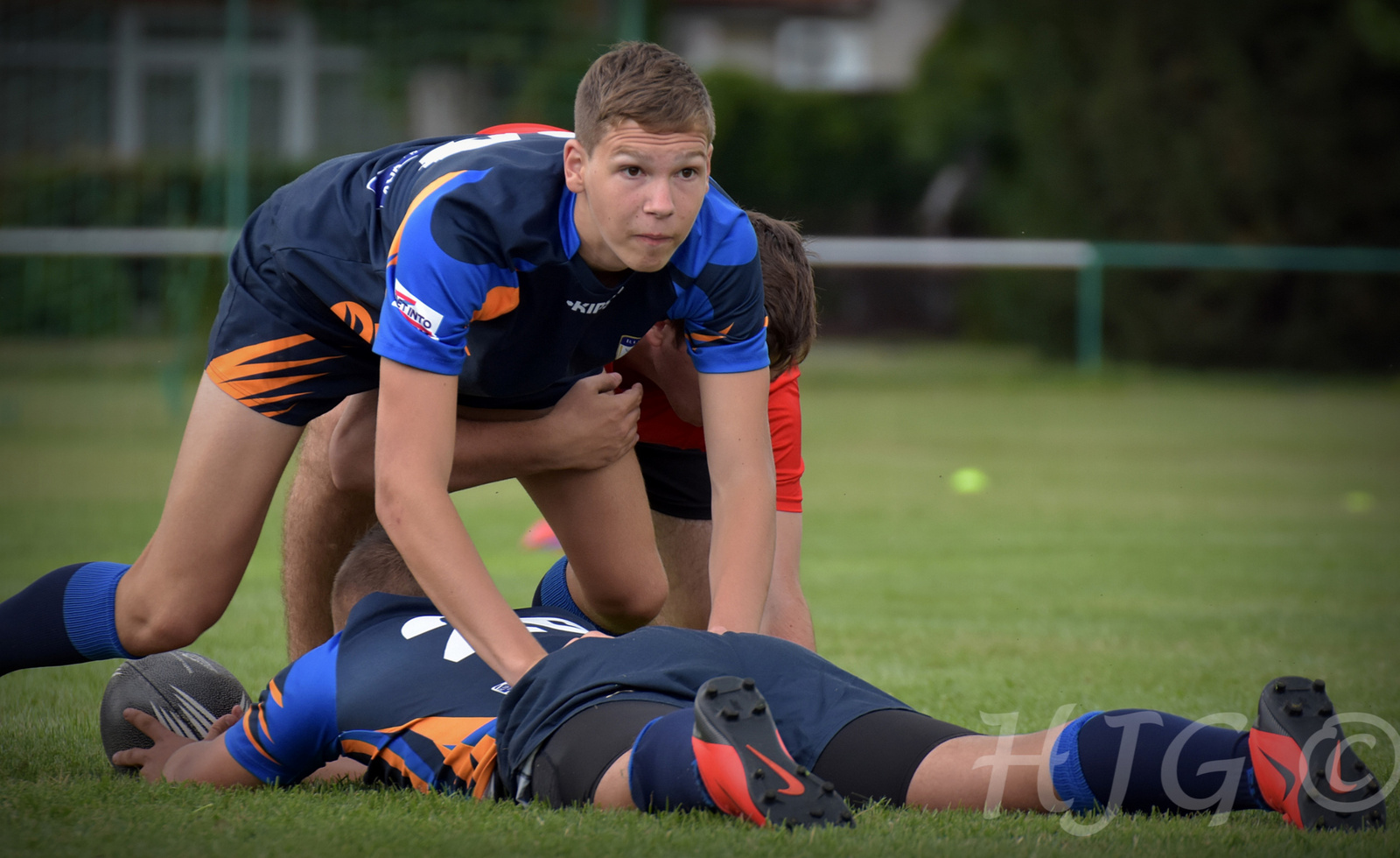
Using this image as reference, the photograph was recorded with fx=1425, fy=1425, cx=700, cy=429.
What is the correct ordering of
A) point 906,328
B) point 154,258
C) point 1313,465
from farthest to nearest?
point 906,328 < point 154,258 < point 1313,465

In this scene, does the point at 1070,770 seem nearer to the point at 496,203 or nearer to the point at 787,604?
the point at 787,604

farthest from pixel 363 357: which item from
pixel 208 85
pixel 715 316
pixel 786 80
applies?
pixel 786 80

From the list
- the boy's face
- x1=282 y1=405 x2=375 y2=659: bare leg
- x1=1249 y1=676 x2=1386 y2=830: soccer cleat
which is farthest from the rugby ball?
x1=1249 y1=676 x2=1386 y2=830: soccer cleat

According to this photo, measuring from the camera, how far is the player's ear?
302 centimetres

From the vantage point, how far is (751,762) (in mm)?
2395

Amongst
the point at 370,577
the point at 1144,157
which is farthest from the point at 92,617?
the point at 1144,157

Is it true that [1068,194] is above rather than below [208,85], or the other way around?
below

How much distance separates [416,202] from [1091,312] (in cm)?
1711

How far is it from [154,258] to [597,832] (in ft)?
50.6

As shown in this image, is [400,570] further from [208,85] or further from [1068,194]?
[208,85]

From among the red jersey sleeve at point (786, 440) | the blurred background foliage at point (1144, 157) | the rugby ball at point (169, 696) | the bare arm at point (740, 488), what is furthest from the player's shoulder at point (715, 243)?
the blurred background foliage at point (1144, 157)

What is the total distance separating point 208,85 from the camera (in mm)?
23016

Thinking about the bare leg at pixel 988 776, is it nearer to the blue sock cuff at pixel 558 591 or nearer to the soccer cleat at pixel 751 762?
the soccer cleat at pixel 751 762

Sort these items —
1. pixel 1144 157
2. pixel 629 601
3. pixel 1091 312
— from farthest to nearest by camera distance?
pixel 1144 157, pixel 1091 312, pixel 629 601
